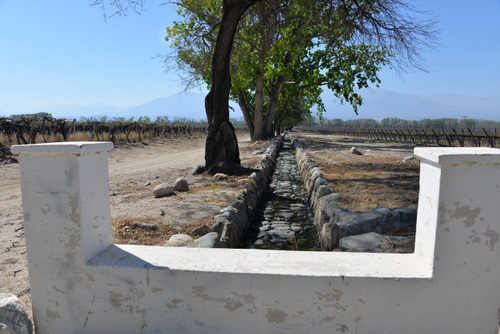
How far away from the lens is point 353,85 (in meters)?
26.1

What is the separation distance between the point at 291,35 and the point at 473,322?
19.1 metres

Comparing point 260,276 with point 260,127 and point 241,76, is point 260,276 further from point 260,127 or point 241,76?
point 260,127

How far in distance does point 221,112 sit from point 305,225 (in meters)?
4.36

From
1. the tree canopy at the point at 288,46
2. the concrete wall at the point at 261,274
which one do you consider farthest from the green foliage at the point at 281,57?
the concrete wall at the point at 261,274

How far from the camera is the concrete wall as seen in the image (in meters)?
2.02

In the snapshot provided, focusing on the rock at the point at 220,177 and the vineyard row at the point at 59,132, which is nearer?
the rock at the point at 220,177

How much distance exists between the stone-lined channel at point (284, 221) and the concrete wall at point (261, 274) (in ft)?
10.2

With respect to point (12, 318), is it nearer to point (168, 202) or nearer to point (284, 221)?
point (168, 202)

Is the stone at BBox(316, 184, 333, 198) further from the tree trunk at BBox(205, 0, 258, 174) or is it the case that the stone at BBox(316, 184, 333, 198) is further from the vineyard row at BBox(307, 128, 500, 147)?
the vineyard row at BBox(307, 128, 500, 147)

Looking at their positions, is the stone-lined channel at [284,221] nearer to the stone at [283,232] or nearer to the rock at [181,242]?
the stone at [283,232]

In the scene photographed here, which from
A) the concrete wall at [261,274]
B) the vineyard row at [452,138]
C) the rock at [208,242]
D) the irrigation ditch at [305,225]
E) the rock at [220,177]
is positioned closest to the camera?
the concrete wall at [261,274]

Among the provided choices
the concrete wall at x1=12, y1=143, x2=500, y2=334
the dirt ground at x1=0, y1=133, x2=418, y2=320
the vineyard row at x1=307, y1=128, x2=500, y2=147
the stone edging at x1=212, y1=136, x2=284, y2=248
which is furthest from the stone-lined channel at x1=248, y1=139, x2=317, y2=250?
the vineyard row at x1=307, y1=128, x2=500, y2=147

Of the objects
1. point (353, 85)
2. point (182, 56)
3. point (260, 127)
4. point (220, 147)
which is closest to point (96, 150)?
point (220, 147)

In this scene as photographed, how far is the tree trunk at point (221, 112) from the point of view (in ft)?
31.5
